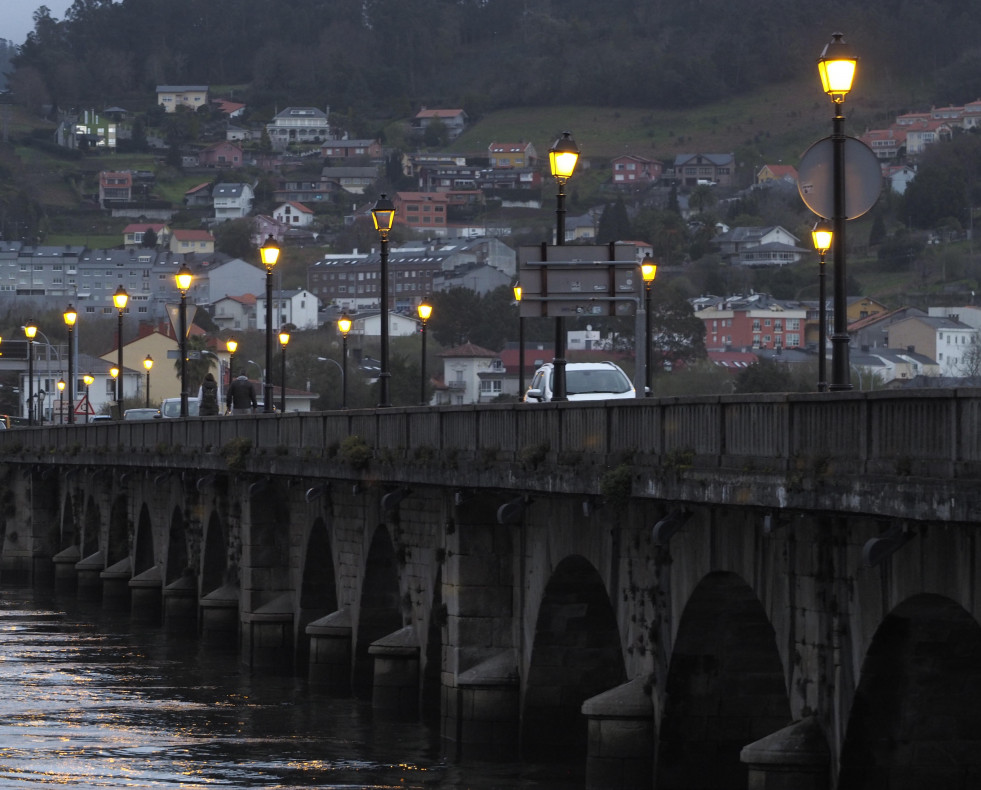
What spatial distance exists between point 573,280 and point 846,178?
35.0 ft

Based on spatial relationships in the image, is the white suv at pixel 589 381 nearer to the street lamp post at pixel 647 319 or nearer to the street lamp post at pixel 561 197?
the street lamp post at pixel 647 319

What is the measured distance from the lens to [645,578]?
2258 cm

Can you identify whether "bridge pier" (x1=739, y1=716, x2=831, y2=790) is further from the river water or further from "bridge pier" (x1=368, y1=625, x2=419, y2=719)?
"bridge pier" (x1=368, y1=625, x2=419, y2=719)

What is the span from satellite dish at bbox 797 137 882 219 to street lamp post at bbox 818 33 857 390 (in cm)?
12

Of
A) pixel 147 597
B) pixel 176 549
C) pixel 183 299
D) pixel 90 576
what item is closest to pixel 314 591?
pixel 183 299

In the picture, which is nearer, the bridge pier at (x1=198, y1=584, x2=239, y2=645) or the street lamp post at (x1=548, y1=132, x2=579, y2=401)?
the street lamp post at (x1=548, y1=132, x2=579, y2=401)

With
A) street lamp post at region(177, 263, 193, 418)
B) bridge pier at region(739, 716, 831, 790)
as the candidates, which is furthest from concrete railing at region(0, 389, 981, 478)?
street lamp post at region(177, 263, 193, 418)

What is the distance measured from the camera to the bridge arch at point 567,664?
2641 centimetres

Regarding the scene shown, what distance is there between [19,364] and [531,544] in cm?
10574


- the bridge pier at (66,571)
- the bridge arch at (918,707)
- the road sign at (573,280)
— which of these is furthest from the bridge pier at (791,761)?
the bridge pier at (66,571)

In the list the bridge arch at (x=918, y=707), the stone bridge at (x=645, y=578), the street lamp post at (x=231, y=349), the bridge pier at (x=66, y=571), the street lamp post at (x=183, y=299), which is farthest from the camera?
the street lamp post at (x=231, y=349)

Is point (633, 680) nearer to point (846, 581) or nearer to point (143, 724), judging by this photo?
point (846, 581)

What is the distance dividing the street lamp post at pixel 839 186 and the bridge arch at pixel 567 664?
8.34 metres

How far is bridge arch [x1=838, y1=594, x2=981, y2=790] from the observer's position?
1736 centimetres
